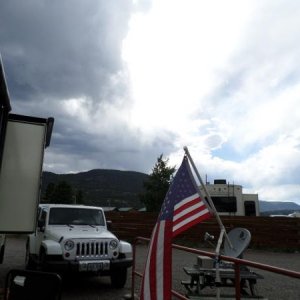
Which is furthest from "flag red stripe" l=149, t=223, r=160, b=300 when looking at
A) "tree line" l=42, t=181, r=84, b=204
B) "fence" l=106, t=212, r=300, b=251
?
"tree line" l=42, t=181, r=84, b=204

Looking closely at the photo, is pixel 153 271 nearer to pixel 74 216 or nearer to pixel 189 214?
pixel 189 214

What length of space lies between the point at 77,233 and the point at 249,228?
46.1ft

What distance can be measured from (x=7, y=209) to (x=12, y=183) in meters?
0.48

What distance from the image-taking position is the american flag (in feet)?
13.6

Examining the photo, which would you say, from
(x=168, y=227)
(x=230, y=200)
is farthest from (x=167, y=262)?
(x=230, y=200)

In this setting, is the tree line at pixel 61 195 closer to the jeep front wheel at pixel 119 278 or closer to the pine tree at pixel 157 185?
the pine tree at pixel 157 185

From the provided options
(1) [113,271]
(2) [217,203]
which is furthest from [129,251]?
(2) [217,203]

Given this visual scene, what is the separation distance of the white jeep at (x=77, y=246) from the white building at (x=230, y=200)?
14.6 metres

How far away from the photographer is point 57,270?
28.8 ft

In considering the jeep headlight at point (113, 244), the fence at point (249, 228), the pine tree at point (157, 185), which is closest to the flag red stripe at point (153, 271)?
the jeep headlight at point (113, 244)

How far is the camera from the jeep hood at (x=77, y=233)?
30.6 ft

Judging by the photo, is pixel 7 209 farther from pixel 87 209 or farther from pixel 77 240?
pixel 87 209

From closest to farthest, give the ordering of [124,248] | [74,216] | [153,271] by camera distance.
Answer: [153,271]
[124,248]
[74,216]

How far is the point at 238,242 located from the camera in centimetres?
787
